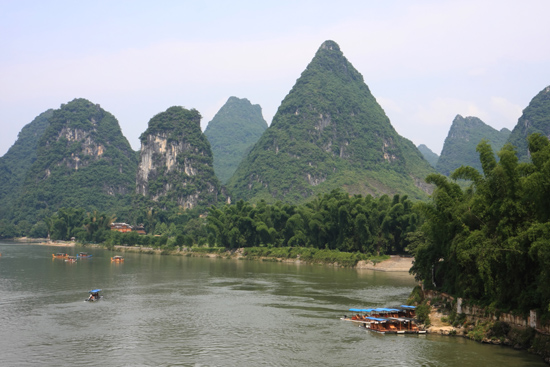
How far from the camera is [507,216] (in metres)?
29.2

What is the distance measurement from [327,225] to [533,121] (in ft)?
340

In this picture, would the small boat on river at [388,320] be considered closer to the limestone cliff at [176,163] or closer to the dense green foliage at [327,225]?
the dense green foliage at [327,225]

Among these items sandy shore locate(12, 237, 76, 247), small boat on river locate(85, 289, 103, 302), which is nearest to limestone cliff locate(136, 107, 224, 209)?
sandy shore locate(12, 237, 76, 247)

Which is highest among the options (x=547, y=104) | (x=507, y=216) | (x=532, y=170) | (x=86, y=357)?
(x=547, y=104)

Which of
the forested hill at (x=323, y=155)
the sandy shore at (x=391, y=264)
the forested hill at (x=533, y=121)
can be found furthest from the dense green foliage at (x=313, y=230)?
the forested hill at (x=533, y=121)

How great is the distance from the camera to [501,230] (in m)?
29.1

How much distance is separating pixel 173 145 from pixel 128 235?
6639 centimetres

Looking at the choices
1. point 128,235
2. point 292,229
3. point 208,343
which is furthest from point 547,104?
point 208,343

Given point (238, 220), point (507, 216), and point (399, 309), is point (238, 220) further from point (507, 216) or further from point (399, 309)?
point (507, 216)

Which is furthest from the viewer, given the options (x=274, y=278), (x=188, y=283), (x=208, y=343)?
(x=274, y=278)

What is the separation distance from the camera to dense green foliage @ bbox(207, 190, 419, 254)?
76.9 meters

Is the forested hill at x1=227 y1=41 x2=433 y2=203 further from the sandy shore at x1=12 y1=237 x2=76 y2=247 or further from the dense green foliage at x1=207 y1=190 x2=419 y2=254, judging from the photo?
the dense green foliage at x1=207 y1=190 x2=419 y2=254

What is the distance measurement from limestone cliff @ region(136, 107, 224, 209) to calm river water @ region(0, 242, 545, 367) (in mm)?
109956

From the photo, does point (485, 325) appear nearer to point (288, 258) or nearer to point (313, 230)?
point (313, 230)
